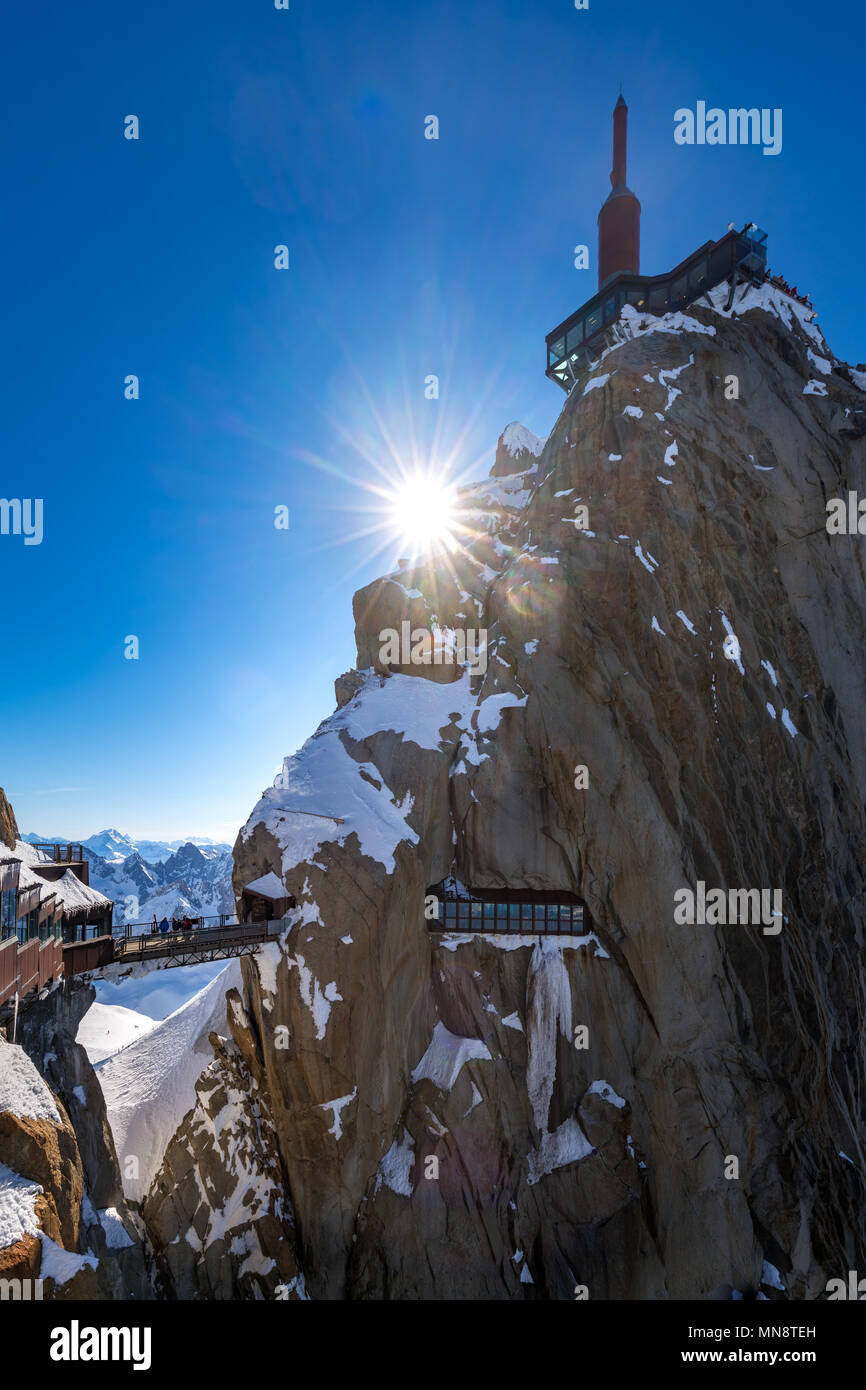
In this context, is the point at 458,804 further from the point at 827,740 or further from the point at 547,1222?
the point at 827,740

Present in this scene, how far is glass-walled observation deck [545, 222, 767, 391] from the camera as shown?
156 ft

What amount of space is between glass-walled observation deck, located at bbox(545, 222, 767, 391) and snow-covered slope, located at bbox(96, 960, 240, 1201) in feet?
197

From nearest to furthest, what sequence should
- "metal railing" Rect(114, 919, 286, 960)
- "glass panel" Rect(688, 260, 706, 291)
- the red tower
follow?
"metal railing" Rect(114, 919, 286, 960) < "glass panel" Rect(688, 260, 706, 291) < the red tower

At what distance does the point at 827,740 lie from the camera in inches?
1549

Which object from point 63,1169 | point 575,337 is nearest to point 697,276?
point 575,337

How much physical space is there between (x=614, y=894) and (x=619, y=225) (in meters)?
59.7

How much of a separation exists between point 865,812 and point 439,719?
2818 cm

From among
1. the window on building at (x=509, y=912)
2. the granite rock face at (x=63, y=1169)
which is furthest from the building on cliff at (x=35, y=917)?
the window on building at (x=509, y=912)

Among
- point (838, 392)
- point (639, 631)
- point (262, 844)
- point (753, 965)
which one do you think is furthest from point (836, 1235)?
point (838, 392)

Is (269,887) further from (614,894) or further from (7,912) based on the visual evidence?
(614,894)

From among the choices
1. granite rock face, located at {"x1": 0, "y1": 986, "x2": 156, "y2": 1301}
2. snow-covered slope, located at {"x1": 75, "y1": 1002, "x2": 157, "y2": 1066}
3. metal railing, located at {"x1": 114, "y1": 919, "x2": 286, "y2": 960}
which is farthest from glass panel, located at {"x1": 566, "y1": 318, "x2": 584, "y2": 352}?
snow-covered slope, located at {"x1": 75, "y1": 1002, "x2": 157, "y2": 1066}

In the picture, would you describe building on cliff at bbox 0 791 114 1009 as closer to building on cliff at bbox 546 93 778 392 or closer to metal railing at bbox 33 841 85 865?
metal railing at bbox 33 841 85 865

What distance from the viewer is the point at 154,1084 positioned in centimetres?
4534

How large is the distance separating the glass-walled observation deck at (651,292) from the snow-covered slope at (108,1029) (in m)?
77.9
